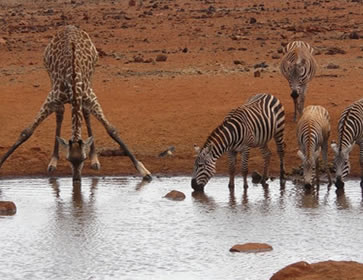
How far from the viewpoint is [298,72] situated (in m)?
18.8

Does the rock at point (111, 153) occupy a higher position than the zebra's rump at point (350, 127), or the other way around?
the zebra's rump at point (350, 127)

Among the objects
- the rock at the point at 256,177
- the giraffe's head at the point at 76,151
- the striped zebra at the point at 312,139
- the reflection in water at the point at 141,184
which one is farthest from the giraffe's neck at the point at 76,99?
the striped zebra at the point at 312,139

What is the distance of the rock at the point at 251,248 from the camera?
11180 millimetres

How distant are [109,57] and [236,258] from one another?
55.7ft

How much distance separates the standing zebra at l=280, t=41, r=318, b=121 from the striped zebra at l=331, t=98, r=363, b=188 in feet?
10.8

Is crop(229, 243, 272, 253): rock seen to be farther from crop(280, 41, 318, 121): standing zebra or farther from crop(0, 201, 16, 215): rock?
crop(280, 41, 318, 121): standing zebra

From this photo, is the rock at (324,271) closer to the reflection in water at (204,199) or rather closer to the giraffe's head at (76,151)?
the reflection in water at (204,199)

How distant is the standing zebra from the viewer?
18734mm

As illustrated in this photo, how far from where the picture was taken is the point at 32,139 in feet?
59.4

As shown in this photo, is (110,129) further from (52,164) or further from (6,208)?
(6,208)

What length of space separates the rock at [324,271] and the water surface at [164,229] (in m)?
0.79

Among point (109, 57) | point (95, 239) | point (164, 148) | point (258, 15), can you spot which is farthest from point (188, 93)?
point (258, 15)

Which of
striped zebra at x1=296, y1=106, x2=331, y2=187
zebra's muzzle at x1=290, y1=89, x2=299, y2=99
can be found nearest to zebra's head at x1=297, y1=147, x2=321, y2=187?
striped zebra at x1=296, y1=106, x2=331, y2=187

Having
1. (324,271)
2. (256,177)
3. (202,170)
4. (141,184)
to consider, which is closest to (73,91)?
(141,184)
